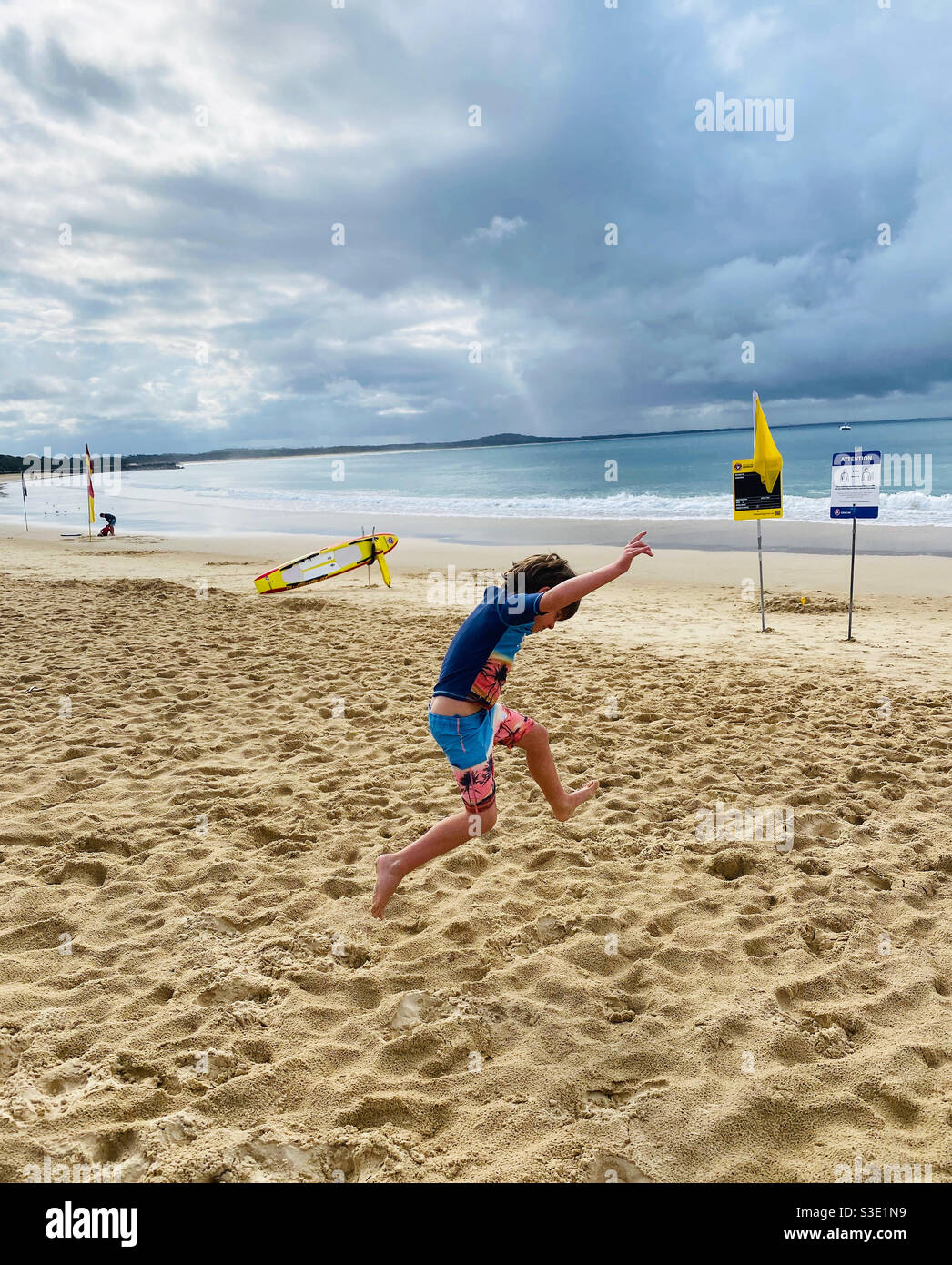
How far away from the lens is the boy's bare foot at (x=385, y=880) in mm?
3254

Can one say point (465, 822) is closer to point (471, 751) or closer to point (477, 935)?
point (471, 751)

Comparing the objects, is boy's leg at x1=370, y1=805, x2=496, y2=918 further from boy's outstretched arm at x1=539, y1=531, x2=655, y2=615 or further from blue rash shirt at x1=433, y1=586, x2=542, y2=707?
boy's outstretched arm at x1=539, y1=531, x2=655, y2=615

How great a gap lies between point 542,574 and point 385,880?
146cm

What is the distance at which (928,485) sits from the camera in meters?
31.6

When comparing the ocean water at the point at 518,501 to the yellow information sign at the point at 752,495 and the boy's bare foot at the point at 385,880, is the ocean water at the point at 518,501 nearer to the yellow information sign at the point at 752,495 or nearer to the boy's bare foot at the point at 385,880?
the yellow information sign at the point at 752,495

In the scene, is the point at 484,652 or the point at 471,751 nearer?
the point at 484,652

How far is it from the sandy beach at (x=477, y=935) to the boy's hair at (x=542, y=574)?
151cm

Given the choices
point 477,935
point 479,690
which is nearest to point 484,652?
point 479,690

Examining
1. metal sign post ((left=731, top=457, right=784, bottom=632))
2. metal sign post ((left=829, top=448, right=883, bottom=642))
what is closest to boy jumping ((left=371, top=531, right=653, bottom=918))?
metal sign post ((left=829, top=448, right=883, bottom=642))

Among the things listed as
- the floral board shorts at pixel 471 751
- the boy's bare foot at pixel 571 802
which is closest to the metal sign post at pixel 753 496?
the boy's bare foot at pixel 571 802

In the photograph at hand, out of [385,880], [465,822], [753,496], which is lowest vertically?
[385,880]

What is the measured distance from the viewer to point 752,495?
29.8ft

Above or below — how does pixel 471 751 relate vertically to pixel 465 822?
above
